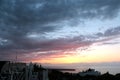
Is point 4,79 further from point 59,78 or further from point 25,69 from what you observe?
point 59,78

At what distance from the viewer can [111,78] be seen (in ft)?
191

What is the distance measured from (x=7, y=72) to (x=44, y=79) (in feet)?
18.9

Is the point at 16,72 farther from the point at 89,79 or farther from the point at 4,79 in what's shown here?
the point at 89,79

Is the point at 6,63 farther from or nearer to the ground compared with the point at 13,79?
farther from the ground

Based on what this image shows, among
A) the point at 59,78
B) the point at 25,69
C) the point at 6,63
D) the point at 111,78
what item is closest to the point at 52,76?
the point at 59,78

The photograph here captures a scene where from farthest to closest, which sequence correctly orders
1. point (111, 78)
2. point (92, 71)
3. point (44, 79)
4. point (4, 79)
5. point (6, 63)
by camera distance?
point (92, 71) < point (111, 78) < point (6, 63) < point (44, 79) < point (4, 79)

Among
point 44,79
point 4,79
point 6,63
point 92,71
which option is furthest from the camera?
point 92,71

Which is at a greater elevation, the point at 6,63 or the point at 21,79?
the point at 6,63

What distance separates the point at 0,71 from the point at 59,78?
847 inches

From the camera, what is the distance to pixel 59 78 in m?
60.4

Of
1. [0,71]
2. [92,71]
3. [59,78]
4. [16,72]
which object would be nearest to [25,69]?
[16,72]

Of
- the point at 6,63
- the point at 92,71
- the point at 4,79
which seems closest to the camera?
the point at 4,79

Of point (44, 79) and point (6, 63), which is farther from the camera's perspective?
point (6, 63)

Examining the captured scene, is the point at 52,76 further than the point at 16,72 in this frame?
Yes
